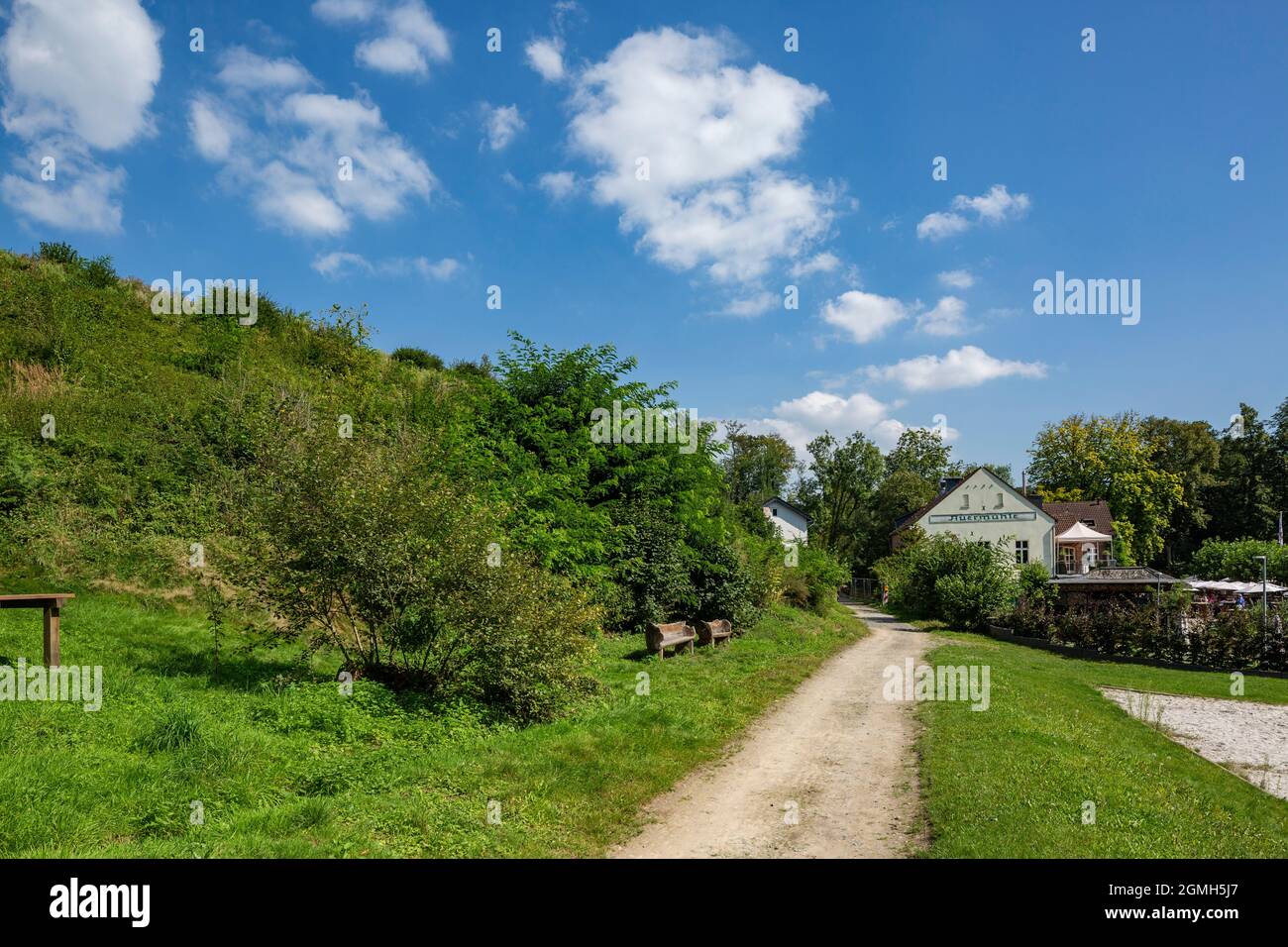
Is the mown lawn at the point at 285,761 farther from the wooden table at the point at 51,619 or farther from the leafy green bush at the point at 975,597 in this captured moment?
the leafy green bush at the point at 975,597

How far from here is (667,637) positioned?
16875 mm

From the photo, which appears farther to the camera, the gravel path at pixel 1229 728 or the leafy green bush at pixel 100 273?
the leafy green bush at pixel 100 273

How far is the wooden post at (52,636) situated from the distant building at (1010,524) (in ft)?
147

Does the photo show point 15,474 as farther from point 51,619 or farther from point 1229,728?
point 1229,728

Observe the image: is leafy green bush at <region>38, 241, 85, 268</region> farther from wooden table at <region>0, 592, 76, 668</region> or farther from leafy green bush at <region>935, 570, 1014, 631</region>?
leafy green bush at <region>935, 570, 1014, 631</region>

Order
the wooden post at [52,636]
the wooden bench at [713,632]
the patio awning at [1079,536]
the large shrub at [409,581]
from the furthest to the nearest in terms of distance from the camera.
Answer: the patio awning at [1079,536] < the wooden bench at [713,632] < the large shrub at [409,581] < the wooden post at [52,636]

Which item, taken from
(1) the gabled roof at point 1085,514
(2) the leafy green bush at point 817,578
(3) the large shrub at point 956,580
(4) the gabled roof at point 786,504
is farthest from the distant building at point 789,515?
(2) the leafy green bush at point 817,578

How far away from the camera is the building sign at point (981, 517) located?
48.0 meters

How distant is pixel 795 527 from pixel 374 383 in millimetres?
51404

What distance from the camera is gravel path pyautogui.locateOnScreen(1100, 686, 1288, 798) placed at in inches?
434

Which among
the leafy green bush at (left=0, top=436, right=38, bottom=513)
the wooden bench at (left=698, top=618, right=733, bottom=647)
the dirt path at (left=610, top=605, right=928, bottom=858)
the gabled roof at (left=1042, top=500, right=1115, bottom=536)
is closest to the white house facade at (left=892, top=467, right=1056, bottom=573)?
the gabled roof at (left=1042, top=500, right=1115, bottom=536)

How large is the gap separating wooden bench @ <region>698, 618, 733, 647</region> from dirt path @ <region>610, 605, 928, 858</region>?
19.8 ft
